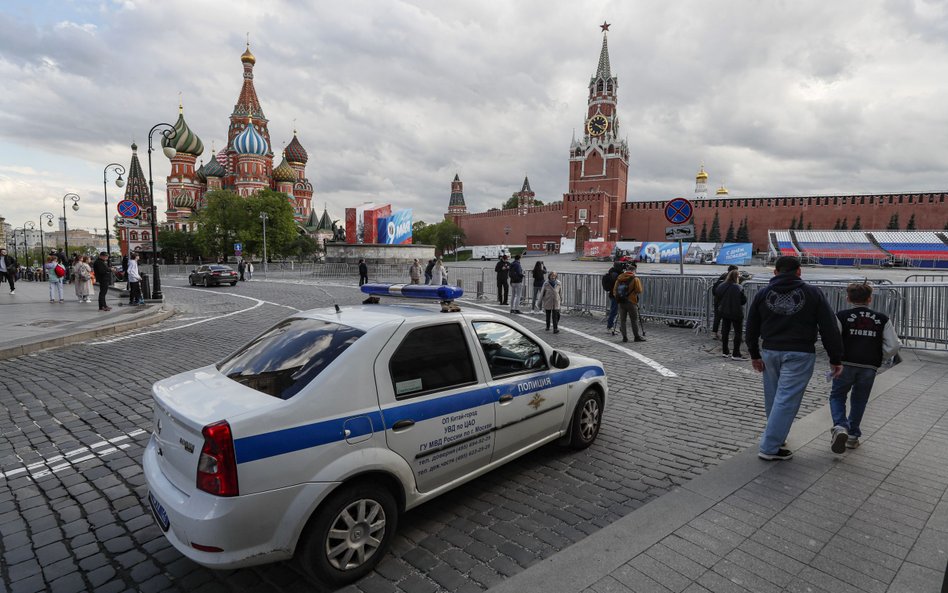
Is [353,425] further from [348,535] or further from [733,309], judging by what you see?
[733,309]

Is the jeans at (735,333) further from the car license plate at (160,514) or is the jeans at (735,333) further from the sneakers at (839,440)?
the car license plate at (160,514)

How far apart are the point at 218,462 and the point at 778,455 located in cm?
452

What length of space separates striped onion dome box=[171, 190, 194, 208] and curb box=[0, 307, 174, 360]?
266 ft

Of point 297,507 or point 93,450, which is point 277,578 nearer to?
point 297,507

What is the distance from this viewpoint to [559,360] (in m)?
4.36

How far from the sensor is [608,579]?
277cm

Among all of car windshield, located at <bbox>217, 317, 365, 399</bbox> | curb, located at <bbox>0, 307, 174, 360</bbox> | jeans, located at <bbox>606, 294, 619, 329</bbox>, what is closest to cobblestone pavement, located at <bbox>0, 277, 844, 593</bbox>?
curb, located at <bbox>0, 307, 174, 360</bbox>

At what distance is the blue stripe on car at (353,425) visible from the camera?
248 cm

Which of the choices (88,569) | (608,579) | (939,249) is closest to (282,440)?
(88,569)

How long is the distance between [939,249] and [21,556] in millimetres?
74980

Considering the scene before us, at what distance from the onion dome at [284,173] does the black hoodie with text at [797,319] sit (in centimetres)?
8470

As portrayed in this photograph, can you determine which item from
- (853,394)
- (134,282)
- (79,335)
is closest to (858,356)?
(853,394)

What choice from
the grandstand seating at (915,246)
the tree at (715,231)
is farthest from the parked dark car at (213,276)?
the tree at (715,231)

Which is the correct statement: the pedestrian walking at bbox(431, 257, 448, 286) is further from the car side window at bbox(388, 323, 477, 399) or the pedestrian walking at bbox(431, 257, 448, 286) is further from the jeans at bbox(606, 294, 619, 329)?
the car side window at bbox(388, 323, 477, 399)
